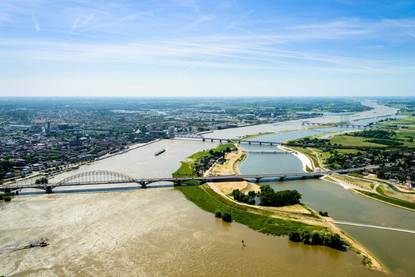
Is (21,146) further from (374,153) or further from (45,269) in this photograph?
(374,153)

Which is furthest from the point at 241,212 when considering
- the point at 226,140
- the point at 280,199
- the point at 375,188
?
the point at 226,140

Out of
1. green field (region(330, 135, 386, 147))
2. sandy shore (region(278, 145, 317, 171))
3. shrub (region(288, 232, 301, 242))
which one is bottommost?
sandy shore (region(278, 145, 317, 171))

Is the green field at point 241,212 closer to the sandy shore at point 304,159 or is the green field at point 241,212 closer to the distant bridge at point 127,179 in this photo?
the distant bridge at point 127,179

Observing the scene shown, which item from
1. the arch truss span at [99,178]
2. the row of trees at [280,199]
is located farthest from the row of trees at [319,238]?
the arch truss span at [99,178]

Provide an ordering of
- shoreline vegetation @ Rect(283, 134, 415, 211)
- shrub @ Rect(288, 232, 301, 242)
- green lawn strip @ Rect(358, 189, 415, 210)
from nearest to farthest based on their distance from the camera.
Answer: shrub @ Rect(288, 232, 301, 242) < green lawn strip @ Rect(358, 189, 415, 210) < shoreline vegetation @ Rect(283, 134, 415, 211)

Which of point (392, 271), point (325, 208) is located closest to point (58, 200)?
point (325, 208)

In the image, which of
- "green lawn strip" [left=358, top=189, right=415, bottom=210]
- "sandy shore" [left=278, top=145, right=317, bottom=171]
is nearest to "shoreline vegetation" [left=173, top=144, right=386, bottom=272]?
"green lawn strip" [left=358, top=189, right=415, bottom=210]

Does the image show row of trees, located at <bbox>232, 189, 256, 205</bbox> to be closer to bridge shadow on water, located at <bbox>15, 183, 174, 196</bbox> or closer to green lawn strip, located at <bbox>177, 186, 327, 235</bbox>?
green lawn strip, located at <bbox>177, 186, 327, 235</bbox>
